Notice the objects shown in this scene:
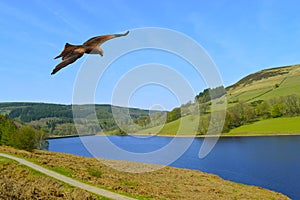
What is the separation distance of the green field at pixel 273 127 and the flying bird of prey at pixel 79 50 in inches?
4492

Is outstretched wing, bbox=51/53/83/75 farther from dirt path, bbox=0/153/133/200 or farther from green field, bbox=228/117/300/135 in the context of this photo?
green field, bbox=228/117/300/135

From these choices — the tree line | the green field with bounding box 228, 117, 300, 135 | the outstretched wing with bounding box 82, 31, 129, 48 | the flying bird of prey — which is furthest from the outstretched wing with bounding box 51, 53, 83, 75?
the green field with bounding box 228, 117, 300, 135

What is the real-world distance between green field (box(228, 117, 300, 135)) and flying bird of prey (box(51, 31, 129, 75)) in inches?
4492

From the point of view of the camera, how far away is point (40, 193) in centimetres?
1429

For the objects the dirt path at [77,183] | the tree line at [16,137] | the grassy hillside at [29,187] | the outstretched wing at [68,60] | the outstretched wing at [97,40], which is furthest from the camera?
the tree line at [16,137]

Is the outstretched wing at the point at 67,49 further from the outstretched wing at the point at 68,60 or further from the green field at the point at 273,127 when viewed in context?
the green field at the point at 273,127

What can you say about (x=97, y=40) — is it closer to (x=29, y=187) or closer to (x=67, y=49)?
(x=67, y=49)

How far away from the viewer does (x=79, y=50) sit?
1.90 m

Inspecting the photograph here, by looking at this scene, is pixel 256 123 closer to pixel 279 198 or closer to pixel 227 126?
pixel 227 126

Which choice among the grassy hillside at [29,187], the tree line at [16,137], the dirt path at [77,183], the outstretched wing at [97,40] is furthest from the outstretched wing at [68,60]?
the tree line at [16,137]

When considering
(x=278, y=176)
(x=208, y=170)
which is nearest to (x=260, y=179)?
(x=278, y=176)

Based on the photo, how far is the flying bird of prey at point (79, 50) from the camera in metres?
1.88

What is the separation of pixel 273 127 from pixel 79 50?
12341 cm

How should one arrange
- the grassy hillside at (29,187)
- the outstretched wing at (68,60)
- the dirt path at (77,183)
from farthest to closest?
the dirt path at (77,183), the grassy hillside at (29,187), the outstretched wing at (68,60)
